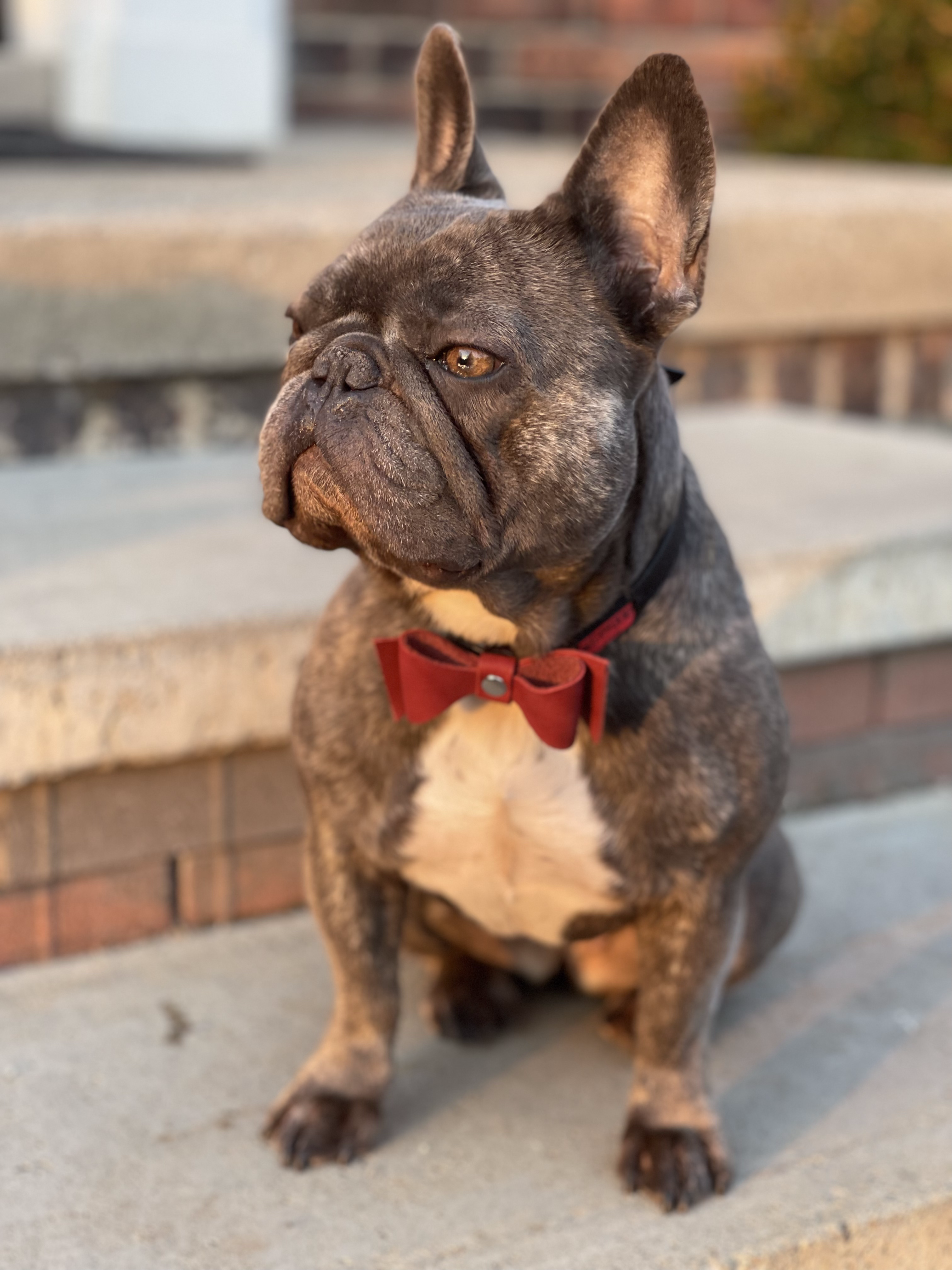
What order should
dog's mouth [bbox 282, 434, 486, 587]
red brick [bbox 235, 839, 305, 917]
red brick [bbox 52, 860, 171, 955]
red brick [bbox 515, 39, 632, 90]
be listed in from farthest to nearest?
red brick [bbox 515, 39, 632, 90] → red brick [bbox 235, 839, 305, 917] → red brick [bbox 52, 860, 171, 955] → dog's mouth [bbox 282, 434, 486, 587]

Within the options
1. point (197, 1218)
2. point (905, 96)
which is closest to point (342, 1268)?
point (197, 1218)

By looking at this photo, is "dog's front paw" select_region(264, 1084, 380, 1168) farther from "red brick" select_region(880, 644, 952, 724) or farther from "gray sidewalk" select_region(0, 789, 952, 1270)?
"red brick" select_region(880, 644, 952, 724)

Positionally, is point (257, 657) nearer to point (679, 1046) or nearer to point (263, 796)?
point (263, 796)

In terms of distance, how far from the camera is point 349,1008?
2.35m

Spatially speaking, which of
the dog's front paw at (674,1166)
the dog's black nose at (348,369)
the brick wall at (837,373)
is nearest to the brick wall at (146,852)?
the dog's front paw at (674,1166)

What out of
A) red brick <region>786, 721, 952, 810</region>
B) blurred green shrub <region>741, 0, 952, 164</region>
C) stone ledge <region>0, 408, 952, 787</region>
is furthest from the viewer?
blurred green shrub <region>741, 0, 952, 164</region>

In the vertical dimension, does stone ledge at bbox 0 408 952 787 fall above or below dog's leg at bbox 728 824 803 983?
above

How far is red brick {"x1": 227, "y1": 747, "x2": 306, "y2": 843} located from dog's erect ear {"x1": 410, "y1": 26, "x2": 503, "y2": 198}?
3.51 feet

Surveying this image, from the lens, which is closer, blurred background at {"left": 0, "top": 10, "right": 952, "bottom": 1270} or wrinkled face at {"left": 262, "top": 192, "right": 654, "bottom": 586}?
wrinkled face at {"left": 262, "top": 192, "right": 654, "bottom": 586}

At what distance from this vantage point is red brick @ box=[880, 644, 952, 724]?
344 cm

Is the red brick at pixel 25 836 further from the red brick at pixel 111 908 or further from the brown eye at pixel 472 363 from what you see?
the brown eye at pixel 472 363

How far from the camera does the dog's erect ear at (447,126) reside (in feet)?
7.16

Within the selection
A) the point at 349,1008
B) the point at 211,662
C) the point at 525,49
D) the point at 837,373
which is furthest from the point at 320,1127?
the point at 525,49

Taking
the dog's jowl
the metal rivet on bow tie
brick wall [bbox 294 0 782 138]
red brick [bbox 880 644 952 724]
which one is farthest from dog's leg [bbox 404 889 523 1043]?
brick wall [bbox 294 0 782 138]
